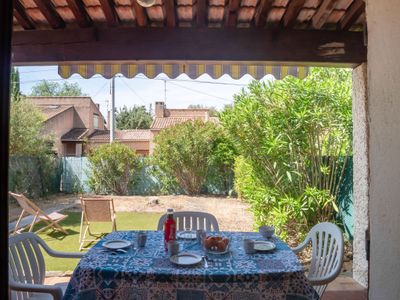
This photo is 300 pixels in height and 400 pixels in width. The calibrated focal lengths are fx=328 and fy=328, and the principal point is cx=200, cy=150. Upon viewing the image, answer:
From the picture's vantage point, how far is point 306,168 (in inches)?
170

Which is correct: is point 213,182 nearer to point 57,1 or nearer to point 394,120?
point 57,1

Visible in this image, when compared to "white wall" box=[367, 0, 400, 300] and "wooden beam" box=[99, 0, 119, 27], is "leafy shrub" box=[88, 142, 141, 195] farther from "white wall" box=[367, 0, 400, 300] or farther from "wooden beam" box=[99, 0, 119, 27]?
"white wall" box=[367, 0, 400, 300]

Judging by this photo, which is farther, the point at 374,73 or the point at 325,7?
the point at 325,7

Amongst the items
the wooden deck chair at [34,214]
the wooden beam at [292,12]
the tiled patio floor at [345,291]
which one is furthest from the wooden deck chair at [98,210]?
the wooden beam at [292,12]

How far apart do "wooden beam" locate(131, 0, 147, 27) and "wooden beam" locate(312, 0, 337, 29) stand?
57.6 inches

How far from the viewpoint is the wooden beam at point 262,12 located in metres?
2.62

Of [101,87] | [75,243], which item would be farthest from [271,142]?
[101,87]

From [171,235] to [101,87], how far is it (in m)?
22.3

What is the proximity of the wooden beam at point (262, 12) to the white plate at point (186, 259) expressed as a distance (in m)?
1.97

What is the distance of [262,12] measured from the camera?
2730mm

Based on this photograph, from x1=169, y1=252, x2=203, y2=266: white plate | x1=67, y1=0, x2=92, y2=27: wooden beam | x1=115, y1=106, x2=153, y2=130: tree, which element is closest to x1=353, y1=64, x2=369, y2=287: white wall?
x1=169, y1=252, x2=203, y2=266: white plate

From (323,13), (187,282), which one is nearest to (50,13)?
(323,13)

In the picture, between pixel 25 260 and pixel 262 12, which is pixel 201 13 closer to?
pixel 262 12

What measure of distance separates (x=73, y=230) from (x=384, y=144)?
6.01 metres
